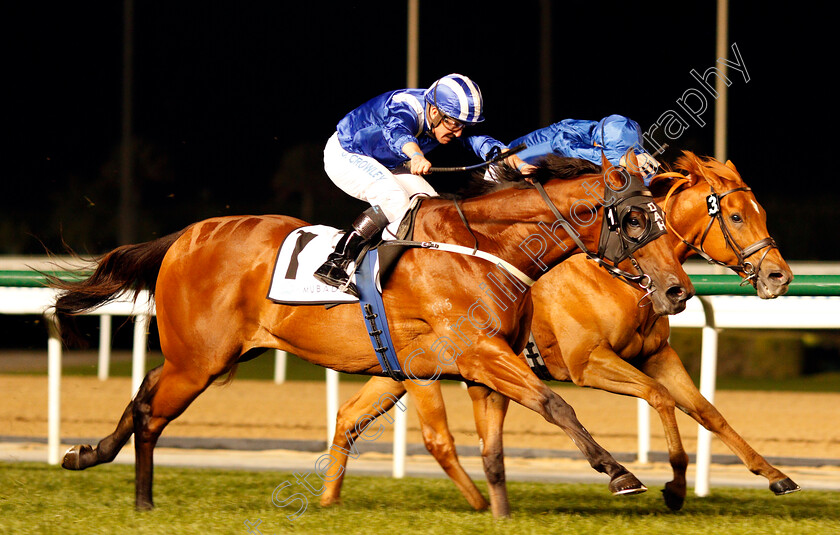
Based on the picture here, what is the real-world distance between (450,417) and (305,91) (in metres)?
7.41

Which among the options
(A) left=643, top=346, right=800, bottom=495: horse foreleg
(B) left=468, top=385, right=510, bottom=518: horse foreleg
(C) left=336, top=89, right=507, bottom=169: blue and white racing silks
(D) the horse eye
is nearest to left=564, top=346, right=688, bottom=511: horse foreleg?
(A) left=643, top=346, right=800, bottom=495: horse foreleg

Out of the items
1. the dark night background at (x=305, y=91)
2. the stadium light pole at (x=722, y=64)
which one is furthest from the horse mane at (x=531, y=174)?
the dark night background at (x=305, y=91)

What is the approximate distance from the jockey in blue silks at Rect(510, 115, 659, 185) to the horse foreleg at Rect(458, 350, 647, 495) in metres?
1.12

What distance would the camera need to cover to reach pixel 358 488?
457 cm

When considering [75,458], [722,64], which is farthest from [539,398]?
[722,64]

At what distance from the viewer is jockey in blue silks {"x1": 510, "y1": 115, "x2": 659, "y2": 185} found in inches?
172

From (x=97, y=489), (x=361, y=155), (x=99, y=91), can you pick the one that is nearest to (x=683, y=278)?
(x=361, y=155)

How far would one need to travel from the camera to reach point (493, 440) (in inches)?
148

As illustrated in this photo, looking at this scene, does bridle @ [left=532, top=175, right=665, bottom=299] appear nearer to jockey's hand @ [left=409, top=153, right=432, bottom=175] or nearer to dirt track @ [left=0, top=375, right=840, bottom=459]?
jockey's hand @ [left=409, top=153, right=432, bottom=175]

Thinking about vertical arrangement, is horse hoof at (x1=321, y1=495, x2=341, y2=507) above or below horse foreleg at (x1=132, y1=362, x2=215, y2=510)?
below

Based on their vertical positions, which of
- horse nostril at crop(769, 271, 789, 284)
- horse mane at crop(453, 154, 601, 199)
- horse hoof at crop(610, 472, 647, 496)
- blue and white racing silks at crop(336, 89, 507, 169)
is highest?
blue and white racing silks at crop(336, 89, 507, 169)

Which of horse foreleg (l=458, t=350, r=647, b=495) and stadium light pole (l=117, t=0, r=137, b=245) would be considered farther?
stadium light pole (l=117, t=0, r=137, b=245)

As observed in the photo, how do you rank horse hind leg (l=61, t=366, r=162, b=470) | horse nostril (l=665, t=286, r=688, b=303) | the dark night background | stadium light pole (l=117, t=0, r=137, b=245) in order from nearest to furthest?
1. horse nostril (l=665, t=286, r=688, b=303)
2. horse hind leg (l=61, t=366, r=162, b=470)
3. stadium light pole (l=117, t=0, r=137, b=245)
4. the dark night background

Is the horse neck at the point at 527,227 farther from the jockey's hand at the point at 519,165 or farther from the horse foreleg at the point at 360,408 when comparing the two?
the horse foreleg at the point at 360,408
